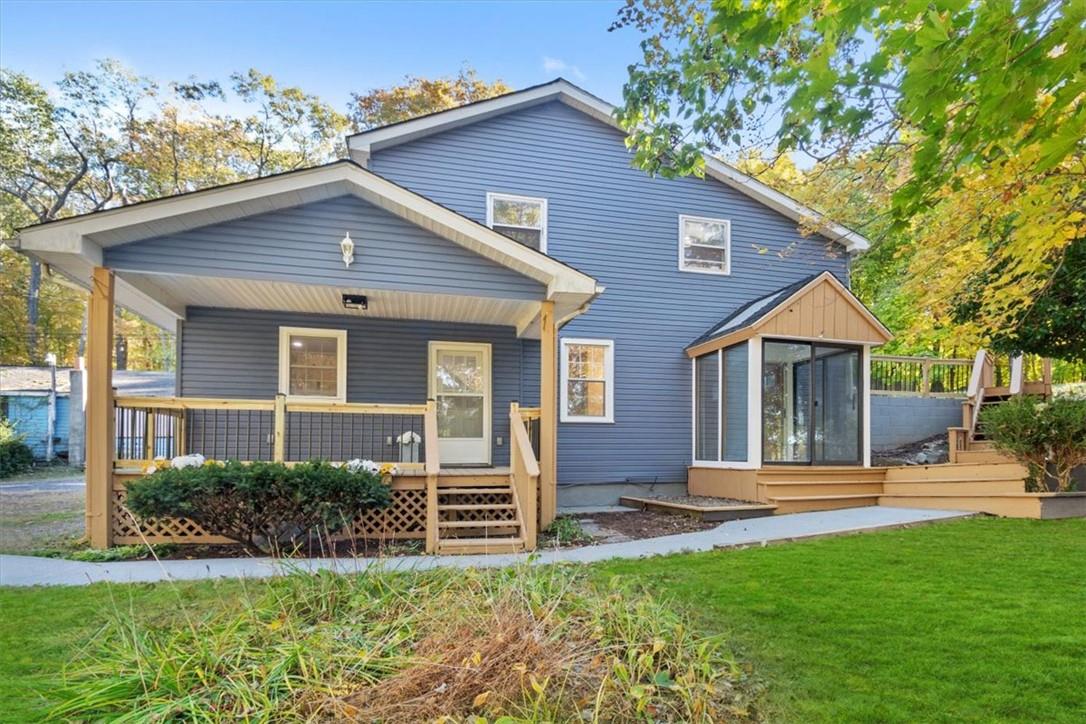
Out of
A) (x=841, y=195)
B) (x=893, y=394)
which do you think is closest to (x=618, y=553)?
(x=841, y=195)

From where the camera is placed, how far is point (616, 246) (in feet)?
34.8

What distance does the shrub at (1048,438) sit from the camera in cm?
729

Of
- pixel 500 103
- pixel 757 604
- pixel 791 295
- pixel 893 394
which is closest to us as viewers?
pixel 757 604

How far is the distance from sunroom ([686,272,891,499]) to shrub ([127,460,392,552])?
6.11 m

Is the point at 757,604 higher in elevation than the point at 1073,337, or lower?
lower

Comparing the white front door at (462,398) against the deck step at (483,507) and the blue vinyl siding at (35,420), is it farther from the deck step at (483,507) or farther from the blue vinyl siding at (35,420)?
the blue vinyl siding at (35,420)

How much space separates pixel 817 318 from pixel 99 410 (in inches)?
387

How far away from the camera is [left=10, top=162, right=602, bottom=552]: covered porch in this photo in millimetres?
6109

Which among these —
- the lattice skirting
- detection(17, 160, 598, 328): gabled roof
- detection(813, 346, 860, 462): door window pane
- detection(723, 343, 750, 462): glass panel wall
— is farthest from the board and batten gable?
the lattice skirting

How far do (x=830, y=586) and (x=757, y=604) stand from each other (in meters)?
0.83

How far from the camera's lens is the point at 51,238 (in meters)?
5.67

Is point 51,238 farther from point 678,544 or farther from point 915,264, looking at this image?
point 915,264

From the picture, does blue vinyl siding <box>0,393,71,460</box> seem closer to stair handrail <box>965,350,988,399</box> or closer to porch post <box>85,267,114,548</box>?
porch post <box>85,267,114,548</box>

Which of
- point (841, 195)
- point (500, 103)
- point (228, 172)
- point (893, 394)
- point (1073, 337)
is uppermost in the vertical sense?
point (228, 172)
